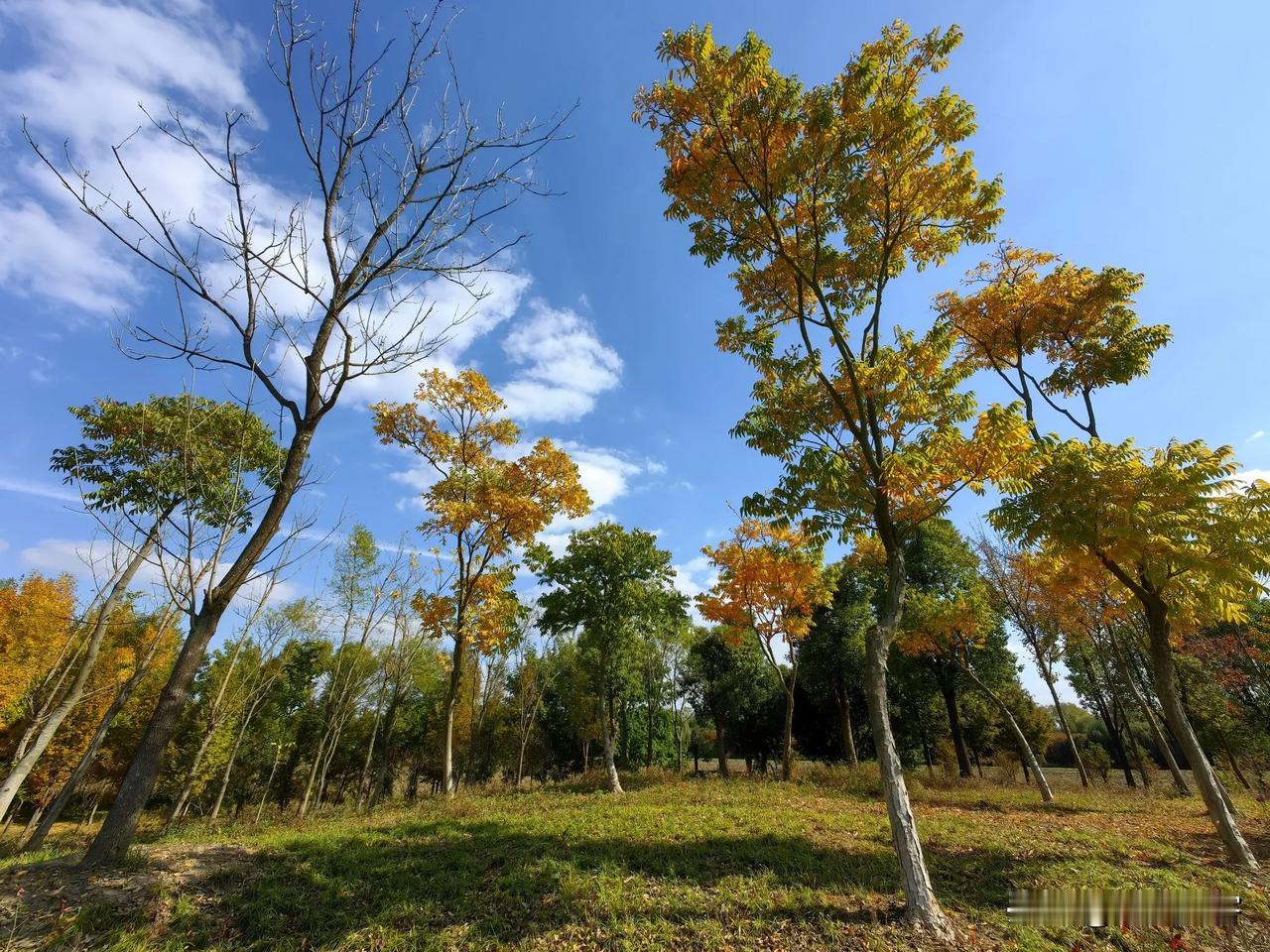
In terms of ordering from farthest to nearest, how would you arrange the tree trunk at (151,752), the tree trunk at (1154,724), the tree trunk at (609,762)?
the tree trunk at (609,762) → the tree trunk at (1154,724) → the tree trunk at (151,752)

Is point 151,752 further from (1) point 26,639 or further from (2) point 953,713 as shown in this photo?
(2) point 953,713

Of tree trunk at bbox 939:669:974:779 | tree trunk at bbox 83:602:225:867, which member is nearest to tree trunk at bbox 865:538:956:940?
tree trunk at bbox 83:602:225:867

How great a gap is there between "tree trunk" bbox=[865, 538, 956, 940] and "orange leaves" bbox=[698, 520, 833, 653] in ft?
32.9

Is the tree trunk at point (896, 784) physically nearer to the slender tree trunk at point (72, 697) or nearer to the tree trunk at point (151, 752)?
the tree trunk at point (151, 752)

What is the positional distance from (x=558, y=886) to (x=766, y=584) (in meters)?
12.4

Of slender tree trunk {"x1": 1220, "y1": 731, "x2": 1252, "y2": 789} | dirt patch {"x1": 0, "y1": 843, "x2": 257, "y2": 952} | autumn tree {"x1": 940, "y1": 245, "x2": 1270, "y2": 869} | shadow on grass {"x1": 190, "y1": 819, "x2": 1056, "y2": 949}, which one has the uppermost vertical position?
autumn tree {"x1": 940, "y1": 245, "x2": 1270, "y2": 869}

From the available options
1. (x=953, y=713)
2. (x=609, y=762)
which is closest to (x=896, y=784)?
(x=609, y=762)

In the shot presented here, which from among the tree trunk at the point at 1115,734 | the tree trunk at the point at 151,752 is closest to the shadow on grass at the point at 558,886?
the tree trunk at the point at 151,752

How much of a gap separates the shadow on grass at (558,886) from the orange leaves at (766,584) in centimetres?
941

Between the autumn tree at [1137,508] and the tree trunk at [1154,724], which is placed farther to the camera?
the tree trunk at [1154,724]

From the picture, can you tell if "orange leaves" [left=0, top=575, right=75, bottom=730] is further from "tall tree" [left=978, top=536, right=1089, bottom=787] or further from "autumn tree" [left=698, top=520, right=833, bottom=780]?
"tall tree" [left=978, top=536, right=1089, bottom=787]

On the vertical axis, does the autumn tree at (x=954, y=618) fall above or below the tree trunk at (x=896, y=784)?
above

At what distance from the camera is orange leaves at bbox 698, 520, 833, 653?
16922mm

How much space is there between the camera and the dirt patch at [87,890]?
13.6 ft
